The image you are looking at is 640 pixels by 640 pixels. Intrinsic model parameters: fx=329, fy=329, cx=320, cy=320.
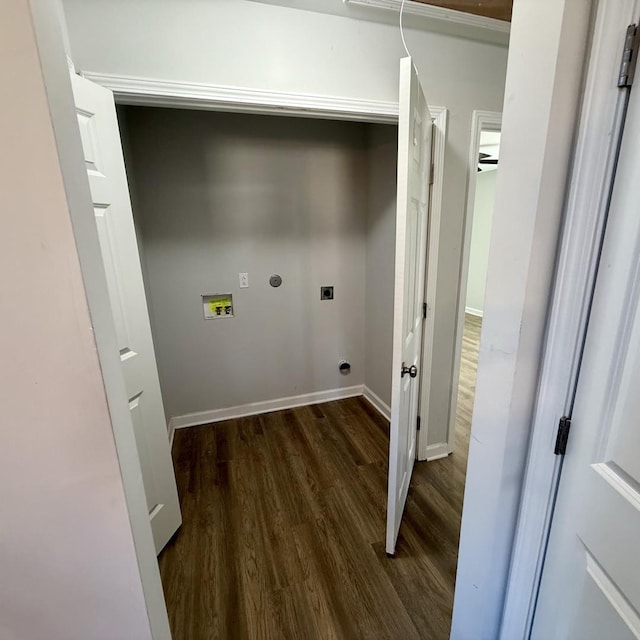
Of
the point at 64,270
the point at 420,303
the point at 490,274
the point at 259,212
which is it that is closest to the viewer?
the point at 64,270

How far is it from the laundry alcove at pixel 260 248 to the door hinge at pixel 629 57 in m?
1.84

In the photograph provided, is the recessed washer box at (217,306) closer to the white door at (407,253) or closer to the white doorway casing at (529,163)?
the white door at (407,253)

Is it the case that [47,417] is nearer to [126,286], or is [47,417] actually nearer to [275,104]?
[126,286]

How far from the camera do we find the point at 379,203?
2.57 metres

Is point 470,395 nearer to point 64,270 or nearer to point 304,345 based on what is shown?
point 304,345

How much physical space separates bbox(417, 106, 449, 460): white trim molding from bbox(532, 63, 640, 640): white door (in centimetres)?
123

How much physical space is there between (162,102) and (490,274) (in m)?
1.53

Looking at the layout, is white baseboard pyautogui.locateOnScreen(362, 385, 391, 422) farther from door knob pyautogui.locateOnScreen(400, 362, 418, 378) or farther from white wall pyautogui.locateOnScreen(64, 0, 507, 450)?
door knob pyautogui.locateOnScreen(400, 362, 418, 378)

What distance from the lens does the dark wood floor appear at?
1.32 m

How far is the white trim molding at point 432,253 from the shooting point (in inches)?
68.9

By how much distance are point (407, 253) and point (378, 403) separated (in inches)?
73.5

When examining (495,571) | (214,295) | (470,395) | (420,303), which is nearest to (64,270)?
(495,571)

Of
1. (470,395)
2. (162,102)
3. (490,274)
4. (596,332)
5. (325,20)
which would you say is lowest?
(470,395)

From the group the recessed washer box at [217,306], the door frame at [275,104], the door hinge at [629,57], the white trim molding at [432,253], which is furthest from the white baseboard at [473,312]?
the door hinge at [629,57]
